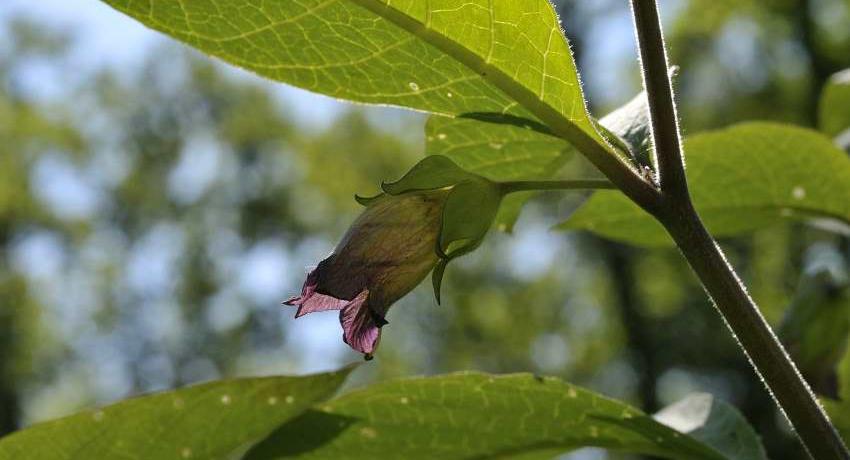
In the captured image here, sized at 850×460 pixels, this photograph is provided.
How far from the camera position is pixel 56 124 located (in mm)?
19406

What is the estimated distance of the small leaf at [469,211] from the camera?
0.76m

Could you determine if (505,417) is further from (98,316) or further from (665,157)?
(98,316)

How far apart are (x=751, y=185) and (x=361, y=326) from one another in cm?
77

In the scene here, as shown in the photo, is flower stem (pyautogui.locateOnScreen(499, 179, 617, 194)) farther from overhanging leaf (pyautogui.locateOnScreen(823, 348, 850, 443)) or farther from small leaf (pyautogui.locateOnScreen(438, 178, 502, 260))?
overhanging leaf (pyautogui.locateOnScreen(823, 348, 850, 443))

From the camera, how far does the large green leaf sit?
2.47 feet

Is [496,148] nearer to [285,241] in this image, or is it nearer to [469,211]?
[469,211]

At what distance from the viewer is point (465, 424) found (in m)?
0.99

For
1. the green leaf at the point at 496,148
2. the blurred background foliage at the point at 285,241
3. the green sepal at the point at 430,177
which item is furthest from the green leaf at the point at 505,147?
the blurred background foliage at the point at 285,241

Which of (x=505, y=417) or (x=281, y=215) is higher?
(x=505, y=417)

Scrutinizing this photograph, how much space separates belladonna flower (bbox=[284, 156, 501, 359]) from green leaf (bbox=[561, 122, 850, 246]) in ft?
1.88

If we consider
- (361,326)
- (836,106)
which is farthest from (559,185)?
(836,106)

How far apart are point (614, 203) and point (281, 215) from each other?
19.5m

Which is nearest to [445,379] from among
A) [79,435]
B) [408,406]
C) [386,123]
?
[408,406]

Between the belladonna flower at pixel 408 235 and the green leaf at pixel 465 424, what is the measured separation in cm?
19
